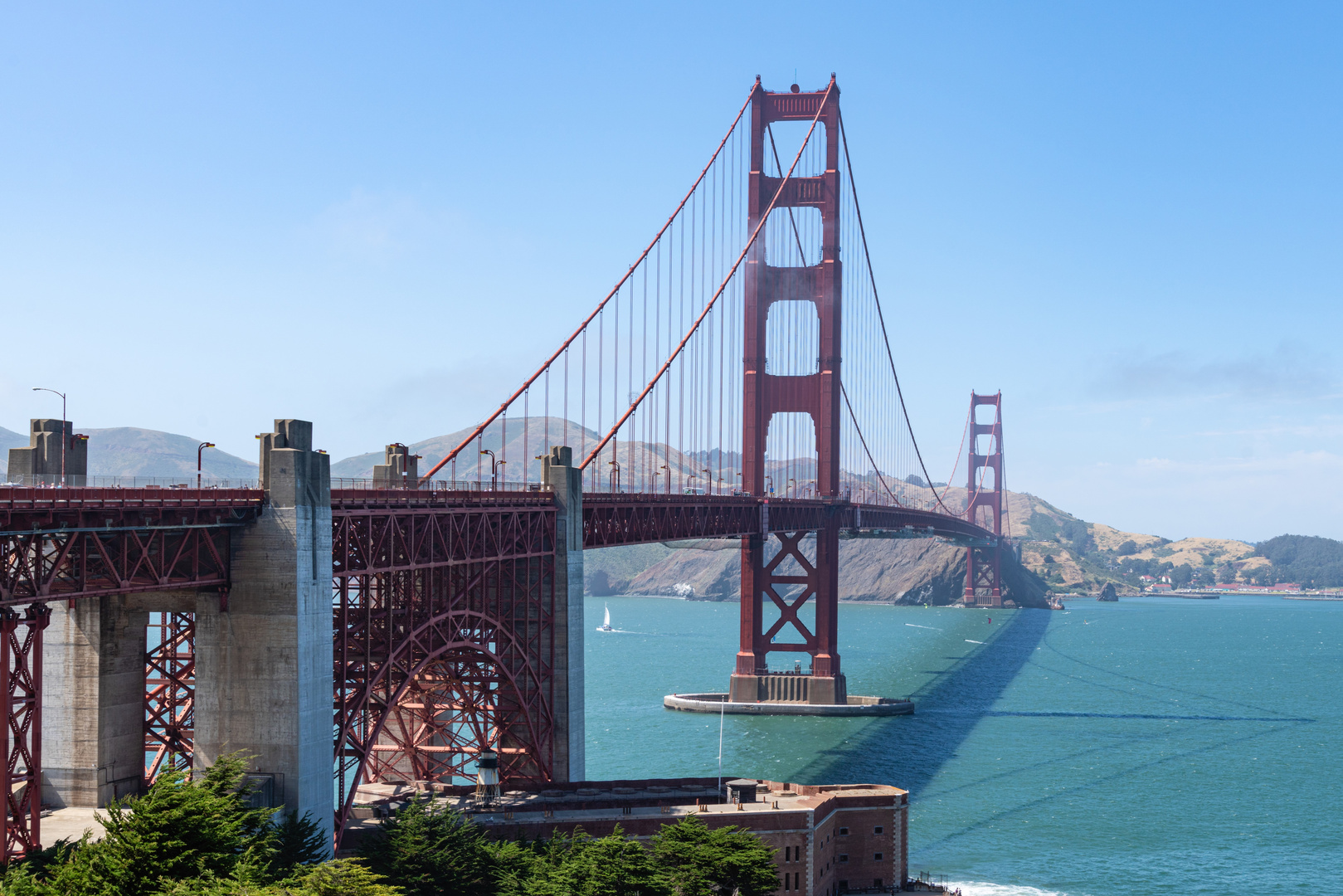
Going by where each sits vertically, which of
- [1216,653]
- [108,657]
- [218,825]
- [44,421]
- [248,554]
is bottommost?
[1216,653]

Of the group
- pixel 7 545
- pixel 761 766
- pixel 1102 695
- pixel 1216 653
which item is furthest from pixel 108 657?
pixel 1216 653

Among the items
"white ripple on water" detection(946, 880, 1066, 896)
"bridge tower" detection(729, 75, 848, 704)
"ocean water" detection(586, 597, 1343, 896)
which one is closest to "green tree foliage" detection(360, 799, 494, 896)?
"white ripple on water" detection(946, 880, 1066, 896)

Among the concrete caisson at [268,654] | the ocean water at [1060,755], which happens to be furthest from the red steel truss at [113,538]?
the ocean water at [1060,755]

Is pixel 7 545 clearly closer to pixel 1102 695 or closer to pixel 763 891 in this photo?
pixel 763 891

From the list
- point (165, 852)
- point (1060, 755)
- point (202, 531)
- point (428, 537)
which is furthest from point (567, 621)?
point (1060, 755)

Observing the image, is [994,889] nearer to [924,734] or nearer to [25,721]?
[924,734]

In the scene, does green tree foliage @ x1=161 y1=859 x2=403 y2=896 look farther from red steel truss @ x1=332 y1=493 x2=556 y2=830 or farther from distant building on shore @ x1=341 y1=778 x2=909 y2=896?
distant building on shore @ x1=341 y1=778 x2=909 y2=896

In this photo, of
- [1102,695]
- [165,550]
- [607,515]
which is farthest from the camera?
[1102,695]

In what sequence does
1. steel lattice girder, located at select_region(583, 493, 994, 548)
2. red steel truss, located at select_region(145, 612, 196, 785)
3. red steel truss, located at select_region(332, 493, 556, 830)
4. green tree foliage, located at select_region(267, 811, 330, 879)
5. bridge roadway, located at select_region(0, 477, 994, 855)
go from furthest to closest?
steel lattice girder, located at select_region(583, 493, 994, 548)
red steel truss, located at select_region(332, 493, 556, 830)
red steel truss, located at select_region(145, 612, 196, 785)
green tree foliage, located at select_region(267, 811, 330, 879)
bridge roadway, located at select_region(0, 477, 994, 855)
